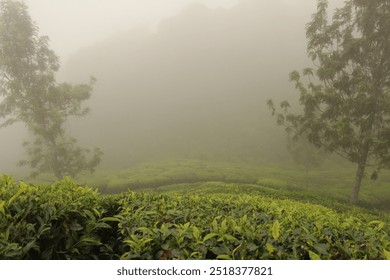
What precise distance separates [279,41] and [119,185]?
305 ft

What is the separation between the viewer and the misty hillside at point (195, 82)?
66250mm

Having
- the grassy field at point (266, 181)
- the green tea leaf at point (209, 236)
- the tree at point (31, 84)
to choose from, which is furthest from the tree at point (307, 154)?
the green tea leaf at point (209, 236)

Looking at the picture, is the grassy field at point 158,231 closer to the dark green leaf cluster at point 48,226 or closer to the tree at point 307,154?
the dark green leaf cluster at point 48,226

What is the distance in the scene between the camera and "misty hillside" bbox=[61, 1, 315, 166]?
66.2 metres

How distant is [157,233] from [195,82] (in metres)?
90.9

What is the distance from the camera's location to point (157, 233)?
3.68 meters

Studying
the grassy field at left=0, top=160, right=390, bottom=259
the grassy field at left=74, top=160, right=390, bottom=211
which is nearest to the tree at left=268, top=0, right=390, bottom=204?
the grassy field at left=74, top=160, right=390, bottom=211

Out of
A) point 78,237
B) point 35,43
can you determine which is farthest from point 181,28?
point 78,237

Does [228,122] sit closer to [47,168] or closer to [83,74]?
[47,168]

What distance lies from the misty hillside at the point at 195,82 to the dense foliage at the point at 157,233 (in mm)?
54882

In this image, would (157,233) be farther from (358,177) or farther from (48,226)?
(358,177)

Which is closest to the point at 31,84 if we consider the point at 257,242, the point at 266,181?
the point at 266,181

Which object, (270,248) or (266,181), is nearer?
(270,248)
